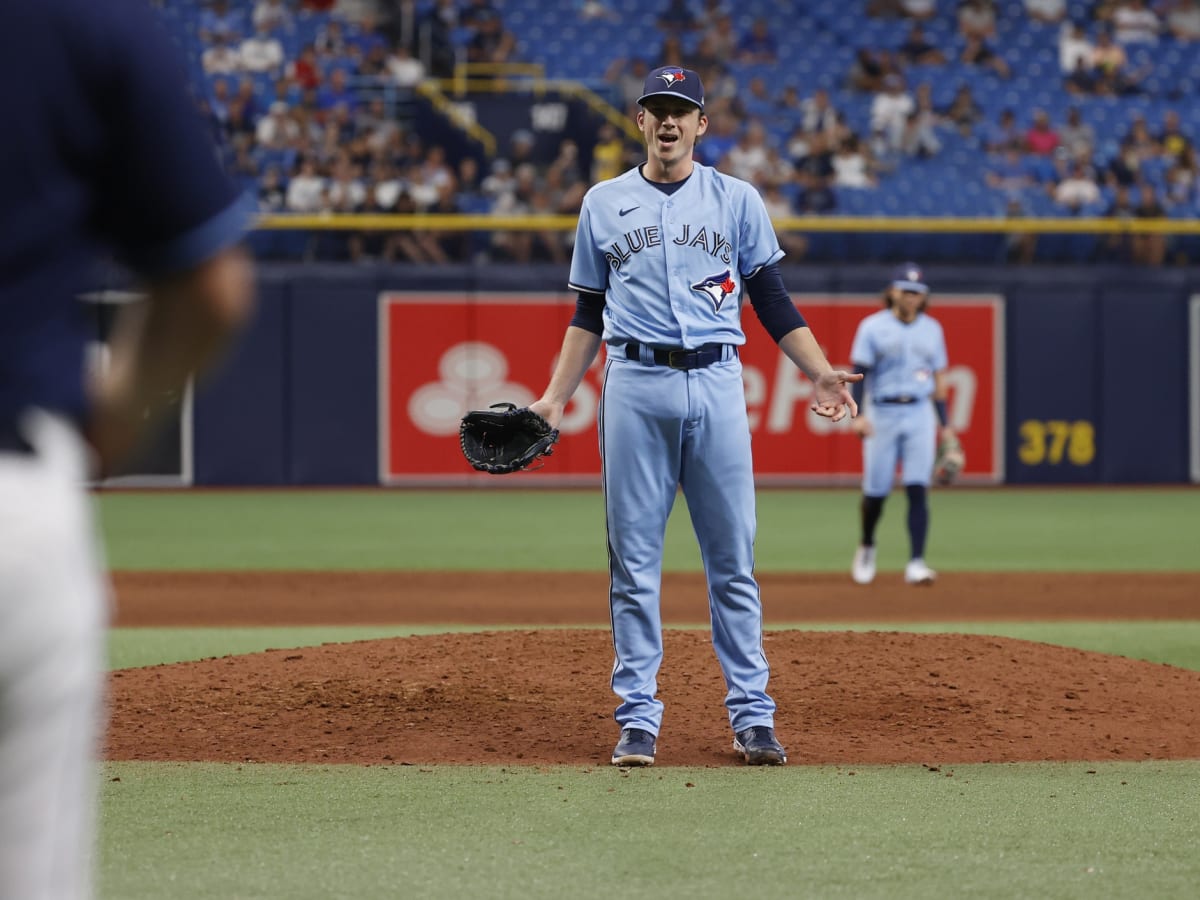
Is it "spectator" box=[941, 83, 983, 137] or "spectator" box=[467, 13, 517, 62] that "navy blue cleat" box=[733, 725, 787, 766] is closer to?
"spectator" box=[941, 83, 983, 137]

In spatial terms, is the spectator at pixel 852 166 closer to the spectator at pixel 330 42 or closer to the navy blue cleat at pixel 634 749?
the spectator at pixel 330 42

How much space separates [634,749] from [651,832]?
823 millimetres

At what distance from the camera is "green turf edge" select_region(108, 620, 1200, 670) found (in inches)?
310

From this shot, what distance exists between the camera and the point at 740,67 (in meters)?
21.8

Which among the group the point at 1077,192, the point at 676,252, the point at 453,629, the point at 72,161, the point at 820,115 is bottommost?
the point at 453,629

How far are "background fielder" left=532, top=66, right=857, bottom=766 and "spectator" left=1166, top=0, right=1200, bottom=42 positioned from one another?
19.8 meters

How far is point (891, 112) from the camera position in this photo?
69.5 ft

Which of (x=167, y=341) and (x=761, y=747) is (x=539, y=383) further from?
(x=167, y=341)

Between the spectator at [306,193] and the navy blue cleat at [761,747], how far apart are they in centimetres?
1449

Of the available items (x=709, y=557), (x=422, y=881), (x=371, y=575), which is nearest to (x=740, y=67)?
(x=371, y=575)

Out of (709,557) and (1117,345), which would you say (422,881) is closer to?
(709,557)

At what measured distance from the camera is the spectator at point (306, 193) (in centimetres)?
1866

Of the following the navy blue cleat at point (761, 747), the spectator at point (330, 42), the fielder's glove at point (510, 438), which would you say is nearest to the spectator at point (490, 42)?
the spectator at point (330, 42)

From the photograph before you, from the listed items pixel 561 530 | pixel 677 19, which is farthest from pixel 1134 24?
pixel 561 530
